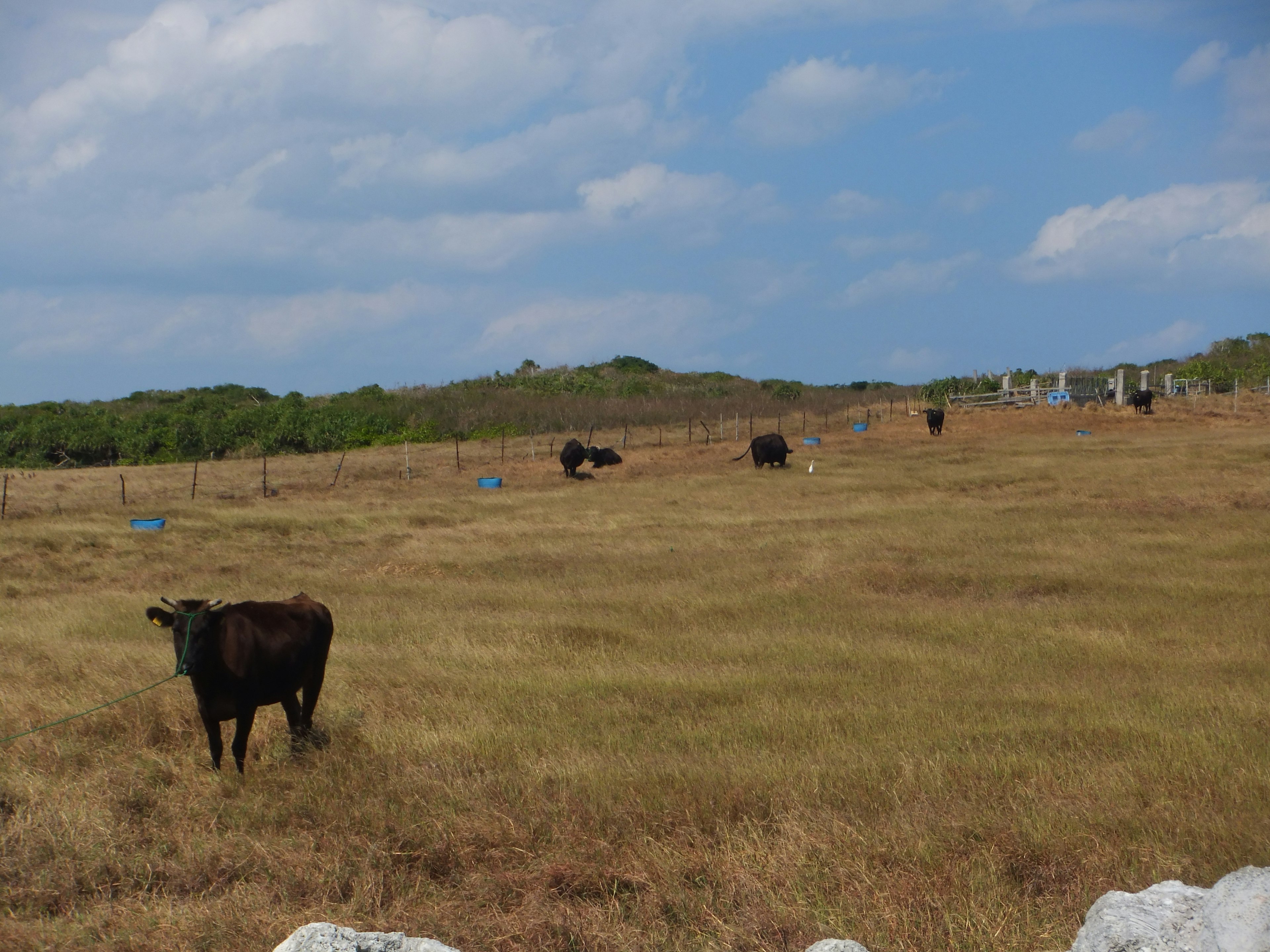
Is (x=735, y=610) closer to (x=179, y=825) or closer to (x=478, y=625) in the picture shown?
(x=478, y=625)

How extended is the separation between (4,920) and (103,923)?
1.74ft

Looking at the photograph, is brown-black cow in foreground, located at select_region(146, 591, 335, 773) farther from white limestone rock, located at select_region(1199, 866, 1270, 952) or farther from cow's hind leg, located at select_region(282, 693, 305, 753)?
white limestone rock, located at select_region(1199, 866, 1270, 952)

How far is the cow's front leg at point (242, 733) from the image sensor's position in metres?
7.95

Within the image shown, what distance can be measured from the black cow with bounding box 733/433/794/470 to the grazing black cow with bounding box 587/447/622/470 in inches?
227

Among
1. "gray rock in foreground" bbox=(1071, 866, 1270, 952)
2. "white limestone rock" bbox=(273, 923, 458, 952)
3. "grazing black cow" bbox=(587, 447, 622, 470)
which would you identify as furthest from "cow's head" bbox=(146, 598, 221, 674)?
"grazing black cow" bbox=(587, 447, 622, 470)

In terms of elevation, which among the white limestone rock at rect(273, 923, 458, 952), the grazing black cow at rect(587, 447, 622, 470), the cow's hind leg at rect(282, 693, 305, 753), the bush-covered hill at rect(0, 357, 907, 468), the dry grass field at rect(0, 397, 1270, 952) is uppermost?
the bush-covered hill at rect(0, 357, 907, 468)

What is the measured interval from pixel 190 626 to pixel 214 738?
1072 millimetres

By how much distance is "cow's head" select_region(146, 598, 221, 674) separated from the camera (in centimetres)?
744

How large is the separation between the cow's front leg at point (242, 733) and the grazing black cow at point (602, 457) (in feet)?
100

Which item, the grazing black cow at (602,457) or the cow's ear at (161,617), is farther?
the grazing black cow at (602,457)

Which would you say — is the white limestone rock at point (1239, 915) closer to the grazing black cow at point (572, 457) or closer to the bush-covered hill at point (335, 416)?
the grazing black cow at point (572, 457)

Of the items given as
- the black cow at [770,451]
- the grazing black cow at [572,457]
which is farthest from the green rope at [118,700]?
the black cow at [770,451]

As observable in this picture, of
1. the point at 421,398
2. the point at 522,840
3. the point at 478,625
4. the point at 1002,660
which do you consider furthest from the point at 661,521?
the point at 421,398

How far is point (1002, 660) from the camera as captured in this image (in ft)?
39.4
